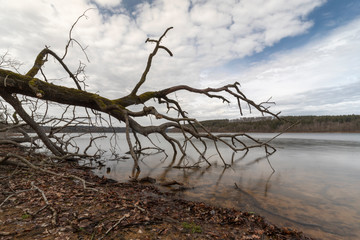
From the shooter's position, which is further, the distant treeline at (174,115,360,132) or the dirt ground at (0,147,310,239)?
the distant treeline at (174,115,360,132)

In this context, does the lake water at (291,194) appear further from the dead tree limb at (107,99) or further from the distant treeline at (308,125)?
the distant treeline at (308,125)

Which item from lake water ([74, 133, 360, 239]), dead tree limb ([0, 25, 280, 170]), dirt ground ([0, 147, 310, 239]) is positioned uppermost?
dead tree limb ([0, 25, 280, 170])

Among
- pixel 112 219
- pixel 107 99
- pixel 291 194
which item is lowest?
pixel 291 194

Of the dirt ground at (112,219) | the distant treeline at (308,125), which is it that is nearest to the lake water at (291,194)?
the dirt ground at (112,219)

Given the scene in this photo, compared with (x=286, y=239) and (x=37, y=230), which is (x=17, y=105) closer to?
(x=37, y=230)

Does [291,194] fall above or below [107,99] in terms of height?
below

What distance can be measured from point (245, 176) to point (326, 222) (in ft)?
12.0

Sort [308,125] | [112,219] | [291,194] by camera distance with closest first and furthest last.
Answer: [112,219] < [291,194] < [308,125]

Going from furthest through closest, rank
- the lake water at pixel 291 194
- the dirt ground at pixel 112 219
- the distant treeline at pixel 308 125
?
the distant treeline at pixel 308 125, the lake water at pixel 291 194, the dirt ground at pixel 112 219

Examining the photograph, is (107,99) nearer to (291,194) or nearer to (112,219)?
(112,219)

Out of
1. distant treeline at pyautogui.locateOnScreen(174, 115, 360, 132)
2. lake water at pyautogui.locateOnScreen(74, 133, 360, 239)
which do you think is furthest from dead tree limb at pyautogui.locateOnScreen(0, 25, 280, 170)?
distant treeline at pyautogui.locateOnScreen(174, 115, 360, 132)

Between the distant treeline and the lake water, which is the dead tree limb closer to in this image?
the lake water

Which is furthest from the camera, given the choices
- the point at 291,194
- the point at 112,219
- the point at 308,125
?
the point at 308,125

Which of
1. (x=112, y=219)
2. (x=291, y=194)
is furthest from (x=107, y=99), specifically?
(x=291, y=194)
